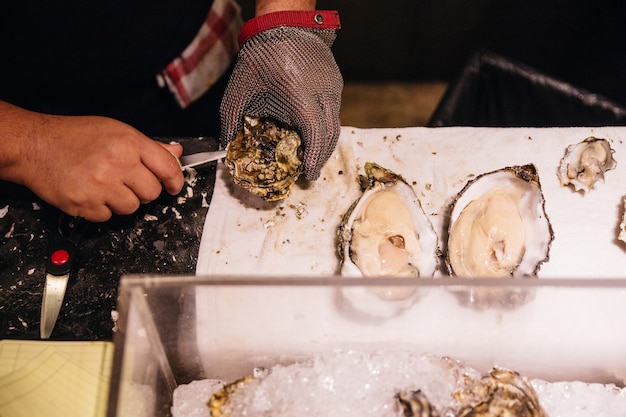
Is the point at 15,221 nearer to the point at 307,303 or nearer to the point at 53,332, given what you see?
the point at 53,332

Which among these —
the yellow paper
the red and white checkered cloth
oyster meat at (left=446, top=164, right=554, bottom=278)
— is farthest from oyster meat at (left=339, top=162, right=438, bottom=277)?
the red and white checkered cloth

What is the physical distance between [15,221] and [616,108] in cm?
150

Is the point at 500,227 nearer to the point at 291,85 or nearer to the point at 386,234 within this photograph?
the point at 386,234

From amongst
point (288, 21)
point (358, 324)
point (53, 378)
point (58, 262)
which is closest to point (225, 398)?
point (358, 324)

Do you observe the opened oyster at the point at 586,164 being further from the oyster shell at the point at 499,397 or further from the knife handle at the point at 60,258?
the knife handle at the point at 60,258

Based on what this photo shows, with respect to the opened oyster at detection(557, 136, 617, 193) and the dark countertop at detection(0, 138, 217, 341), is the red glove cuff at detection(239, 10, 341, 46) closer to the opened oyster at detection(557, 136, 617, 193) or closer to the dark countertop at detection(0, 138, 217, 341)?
the dark countertop at detection(0, 138, 217, 341)

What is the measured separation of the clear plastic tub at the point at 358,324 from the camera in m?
0.85

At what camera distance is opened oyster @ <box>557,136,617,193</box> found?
1233 mm

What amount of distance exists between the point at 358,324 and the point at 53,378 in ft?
1.91

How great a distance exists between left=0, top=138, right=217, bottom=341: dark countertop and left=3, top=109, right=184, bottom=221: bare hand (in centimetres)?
9

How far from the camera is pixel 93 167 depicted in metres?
1.13

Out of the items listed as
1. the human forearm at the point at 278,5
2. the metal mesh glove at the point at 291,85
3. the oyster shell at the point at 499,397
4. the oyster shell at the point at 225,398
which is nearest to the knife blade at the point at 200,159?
the metal mesh glove at the point at 291,85

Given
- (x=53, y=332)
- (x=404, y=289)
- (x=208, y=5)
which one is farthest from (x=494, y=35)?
(x=53, y=332)

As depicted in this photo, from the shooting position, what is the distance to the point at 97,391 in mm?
1036
